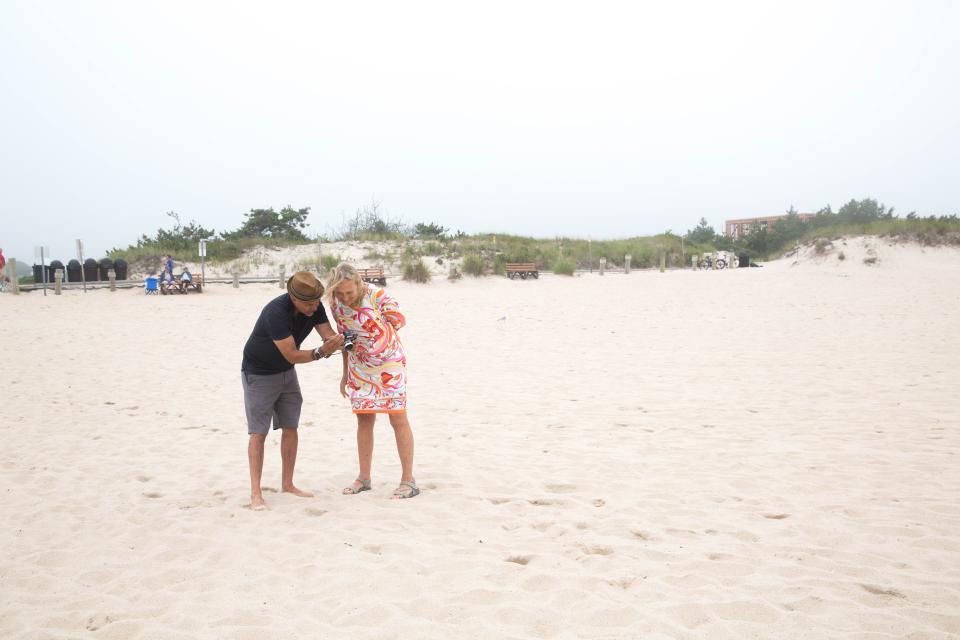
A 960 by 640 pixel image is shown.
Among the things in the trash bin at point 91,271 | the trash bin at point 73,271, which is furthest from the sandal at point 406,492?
the trash bin at point 91,271

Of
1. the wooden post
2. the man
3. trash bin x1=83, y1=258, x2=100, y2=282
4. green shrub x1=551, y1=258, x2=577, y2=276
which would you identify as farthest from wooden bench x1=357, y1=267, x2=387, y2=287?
the man

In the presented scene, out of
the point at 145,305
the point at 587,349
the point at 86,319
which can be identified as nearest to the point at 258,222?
the point at 145,305

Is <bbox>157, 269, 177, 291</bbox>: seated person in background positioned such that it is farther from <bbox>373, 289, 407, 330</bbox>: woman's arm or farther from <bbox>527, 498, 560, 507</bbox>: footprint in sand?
<bbox>527, 498, 560, 507</bbox>: footprint in sand

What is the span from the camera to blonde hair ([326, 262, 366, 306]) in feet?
12.8

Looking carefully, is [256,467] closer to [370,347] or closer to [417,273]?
[370,347]

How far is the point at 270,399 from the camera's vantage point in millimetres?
4254

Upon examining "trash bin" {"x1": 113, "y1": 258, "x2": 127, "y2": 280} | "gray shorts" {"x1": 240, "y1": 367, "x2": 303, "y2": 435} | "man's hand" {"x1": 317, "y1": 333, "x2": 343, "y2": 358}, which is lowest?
"gray shorts" {"x1": 240, "y1": 367, "x2": 303, "y2": 435}

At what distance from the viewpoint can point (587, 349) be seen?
432 inches

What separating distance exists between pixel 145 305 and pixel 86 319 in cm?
387

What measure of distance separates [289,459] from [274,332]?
3.72 ft

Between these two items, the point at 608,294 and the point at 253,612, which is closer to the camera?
the point at 253,612

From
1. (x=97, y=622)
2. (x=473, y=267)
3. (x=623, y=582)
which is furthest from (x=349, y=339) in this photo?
(x=473, y=267)

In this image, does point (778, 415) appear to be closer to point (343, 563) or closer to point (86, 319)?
point (343, 563)

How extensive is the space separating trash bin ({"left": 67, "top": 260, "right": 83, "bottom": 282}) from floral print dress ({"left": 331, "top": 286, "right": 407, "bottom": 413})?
27729 millimetres
